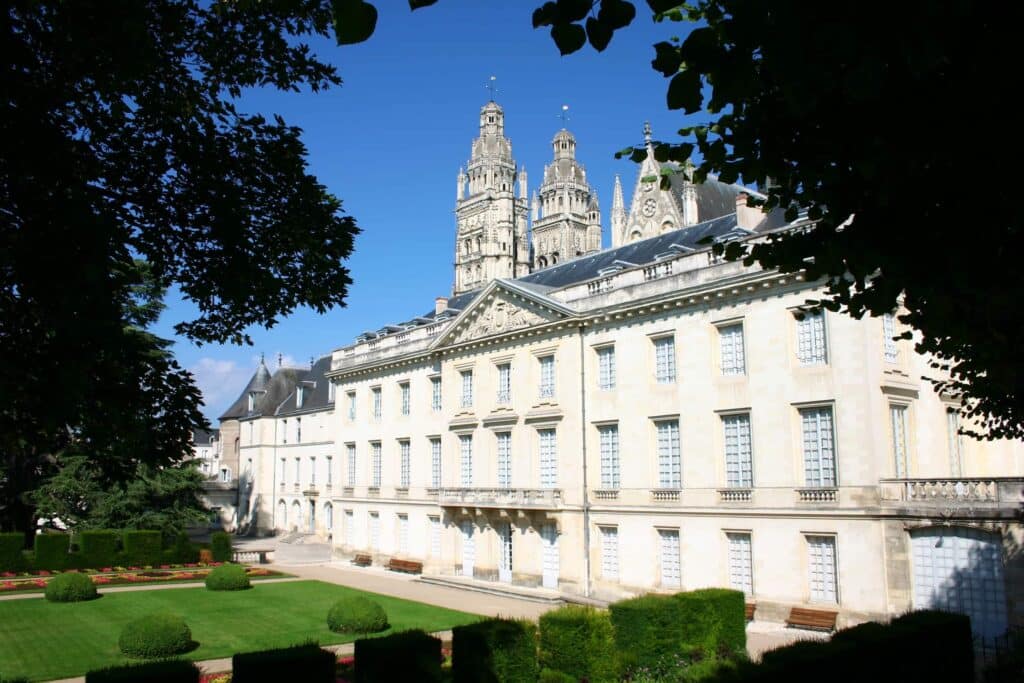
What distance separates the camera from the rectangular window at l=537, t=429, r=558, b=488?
3005 centimetres

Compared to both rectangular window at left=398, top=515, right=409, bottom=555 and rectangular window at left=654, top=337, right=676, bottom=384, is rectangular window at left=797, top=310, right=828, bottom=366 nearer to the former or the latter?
rectangular window at left=654, top=337, right=676, bottom=384

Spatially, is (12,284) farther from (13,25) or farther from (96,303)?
(13,25)

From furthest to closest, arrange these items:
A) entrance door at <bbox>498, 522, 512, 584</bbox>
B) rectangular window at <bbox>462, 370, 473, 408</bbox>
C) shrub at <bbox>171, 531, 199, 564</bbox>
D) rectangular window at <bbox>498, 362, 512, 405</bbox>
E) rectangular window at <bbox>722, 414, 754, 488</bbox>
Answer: shrub at <bbox>171, 531, 199, 564</bbox> → rectangular window at <bbox>462, 370, 473, 408</bbox> → rectangular window at <bbox>498, 362, 512, 405</bbox> → entrance door at <bbox>498, 522, 512, 584</bbox> → rectangular window at <bbox>722, 414, 754, 488</bbox>

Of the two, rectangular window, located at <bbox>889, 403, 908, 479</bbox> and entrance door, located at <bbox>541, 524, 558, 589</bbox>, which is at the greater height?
rectangular window, located at <bbox>889, 403, 908, 479</bbox>

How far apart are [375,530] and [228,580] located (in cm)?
1093

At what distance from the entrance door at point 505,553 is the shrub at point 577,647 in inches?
634

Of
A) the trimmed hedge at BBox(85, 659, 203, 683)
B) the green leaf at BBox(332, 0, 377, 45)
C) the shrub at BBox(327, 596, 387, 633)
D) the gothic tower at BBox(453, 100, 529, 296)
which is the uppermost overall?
the gothic tower at BBox(453, 100, 529, 296)

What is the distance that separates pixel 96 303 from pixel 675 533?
20.9m

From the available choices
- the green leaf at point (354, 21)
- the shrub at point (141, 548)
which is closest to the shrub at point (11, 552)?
the shrub at point (141, 548)

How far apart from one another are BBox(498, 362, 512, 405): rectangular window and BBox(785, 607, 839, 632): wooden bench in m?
14.0

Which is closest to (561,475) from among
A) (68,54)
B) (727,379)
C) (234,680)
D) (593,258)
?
(727,379)

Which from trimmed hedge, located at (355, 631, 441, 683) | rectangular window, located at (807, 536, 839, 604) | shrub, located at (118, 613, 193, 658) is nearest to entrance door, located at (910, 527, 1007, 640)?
rectangular window, located at (807, 536, 839, 604)

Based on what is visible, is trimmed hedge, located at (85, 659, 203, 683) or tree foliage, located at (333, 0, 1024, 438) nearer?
tree foliage, located at (333, 0, 1024, 438)

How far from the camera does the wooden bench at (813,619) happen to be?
20984mm
